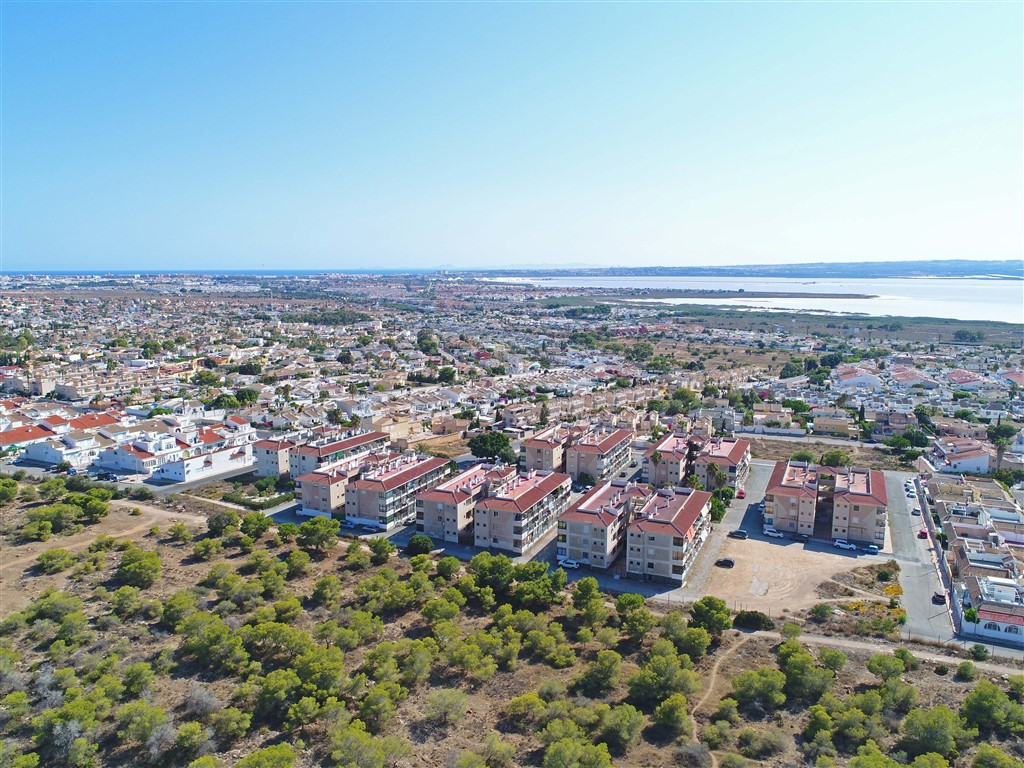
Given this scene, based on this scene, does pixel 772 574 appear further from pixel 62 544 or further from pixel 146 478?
pixel 146 478

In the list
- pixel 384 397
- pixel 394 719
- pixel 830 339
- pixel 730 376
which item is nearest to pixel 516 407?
pixel 384 397

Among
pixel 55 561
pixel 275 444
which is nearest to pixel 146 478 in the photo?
pixel 275 444

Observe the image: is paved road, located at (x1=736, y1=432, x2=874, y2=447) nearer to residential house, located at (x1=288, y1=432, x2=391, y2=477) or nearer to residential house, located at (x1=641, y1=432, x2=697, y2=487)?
residential house, located at (x1=641, y1=432, x2=697, y2=487)

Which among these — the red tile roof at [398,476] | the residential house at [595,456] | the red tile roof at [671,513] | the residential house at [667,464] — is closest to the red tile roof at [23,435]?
the red tile roof at [398,476]

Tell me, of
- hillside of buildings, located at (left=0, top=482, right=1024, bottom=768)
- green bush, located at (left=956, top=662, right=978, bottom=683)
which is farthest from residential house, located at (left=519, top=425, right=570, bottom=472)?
green bush, located at (left=956, top=662, right=978, bottom=683)

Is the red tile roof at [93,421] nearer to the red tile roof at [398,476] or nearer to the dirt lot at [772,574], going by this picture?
the red tile roof at [398,476]

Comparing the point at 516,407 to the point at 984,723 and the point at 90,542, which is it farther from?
the point at 984,723
